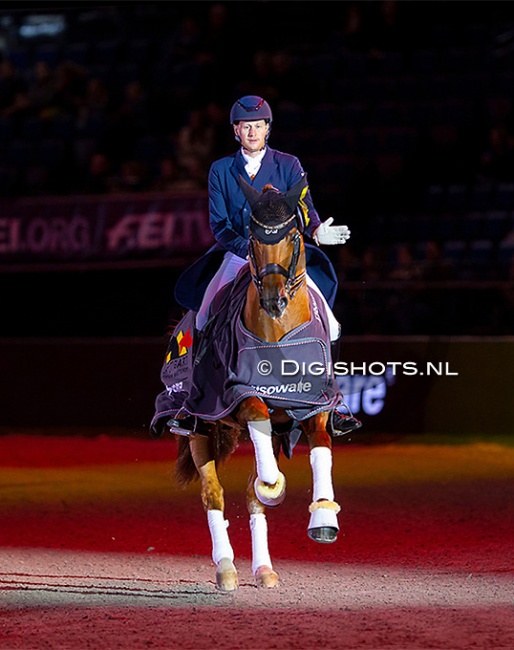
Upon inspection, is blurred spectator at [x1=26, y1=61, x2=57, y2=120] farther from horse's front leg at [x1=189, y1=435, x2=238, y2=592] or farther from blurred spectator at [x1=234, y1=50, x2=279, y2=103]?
horse's front leg at [x1=189, y1=435, x2=238, y2=592]

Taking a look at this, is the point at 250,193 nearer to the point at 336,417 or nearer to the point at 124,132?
the point at 336,417

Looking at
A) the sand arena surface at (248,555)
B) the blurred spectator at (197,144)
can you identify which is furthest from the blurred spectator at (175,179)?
the sand arena surface at (248,555)

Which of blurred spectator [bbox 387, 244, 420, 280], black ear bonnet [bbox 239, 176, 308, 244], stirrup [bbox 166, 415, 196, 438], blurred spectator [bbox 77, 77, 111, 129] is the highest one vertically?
blurred spectator [bbox 77, 77, 111, 129]

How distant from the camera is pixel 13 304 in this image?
45.1ft


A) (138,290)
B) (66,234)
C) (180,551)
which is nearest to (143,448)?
(138,290)

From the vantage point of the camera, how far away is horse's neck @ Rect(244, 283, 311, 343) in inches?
254

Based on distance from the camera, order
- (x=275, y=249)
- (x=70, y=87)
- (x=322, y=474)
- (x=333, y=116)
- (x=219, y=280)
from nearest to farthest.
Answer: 1. (x=275, y=249)
2. (x=322, y=474)
3. (x=219, y=280)
4. (x=333, y=116)
5. (x=70, y=87)

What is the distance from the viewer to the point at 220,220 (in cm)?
719

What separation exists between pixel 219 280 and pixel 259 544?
1.58 meters

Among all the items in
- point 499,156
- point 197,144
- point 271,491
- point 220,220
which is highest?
point 197,144

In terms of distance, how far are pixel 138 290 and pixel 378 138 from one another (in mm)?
3602

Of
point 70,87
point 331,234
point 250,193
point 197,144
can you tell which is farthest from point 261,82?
point 250,193

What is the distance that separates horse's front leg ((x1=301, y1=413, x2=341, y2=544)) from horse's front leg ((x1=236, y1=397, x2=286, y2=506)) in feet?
0.65

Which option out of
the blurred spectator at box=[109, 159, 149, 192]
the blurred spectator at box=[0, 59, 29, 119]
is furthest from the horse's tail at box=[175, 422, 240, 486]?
the blurred spectator at box=[0, 59, 29, 119]
